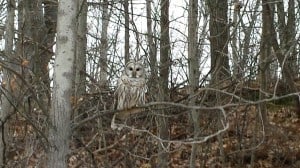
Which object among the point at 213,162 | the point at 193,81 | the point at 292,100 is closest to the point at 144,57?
the point at 193,81

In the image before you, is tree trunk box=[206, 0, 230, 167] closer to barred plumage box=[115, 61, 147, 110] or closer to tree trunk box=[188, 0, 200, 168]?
tree trunk box=[188, 0, 200, 168]

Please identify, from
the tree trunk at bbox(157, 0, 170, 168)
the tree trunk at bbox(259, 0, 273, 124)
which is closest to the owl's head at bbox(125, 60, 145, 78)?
the tree trunk at bbox(157, 0, 170, 168)

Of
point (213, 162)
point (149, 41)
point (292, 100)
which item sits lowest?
point (213, 162)

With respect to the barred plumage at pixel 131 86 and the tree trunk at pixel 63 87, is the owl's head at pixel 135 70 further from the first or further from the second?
the tree trunk at pixel 63 87

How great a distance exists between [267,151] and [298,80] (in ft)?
10.7

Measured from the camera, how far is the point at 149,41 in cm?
749

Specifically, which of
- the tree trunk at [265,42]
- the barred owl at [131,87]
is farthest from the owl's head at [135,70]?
the tree trunk at [265,42]

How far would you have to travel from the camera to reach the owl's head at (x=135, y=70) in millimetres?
6789

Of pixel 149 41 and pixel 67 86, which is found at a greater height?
pixel 149 41

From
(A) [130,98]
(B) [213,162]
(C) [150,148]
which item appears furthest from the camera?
(B) [213,162]

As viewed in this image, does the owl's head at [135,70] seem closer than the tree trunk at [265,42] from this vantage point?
Yes

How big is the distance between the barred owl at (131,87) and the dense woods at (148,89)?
0.19 metres

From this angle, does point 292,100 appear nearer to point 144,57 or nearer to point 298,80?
point 298,80

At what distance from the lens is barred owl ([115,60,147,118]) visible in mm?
6680
